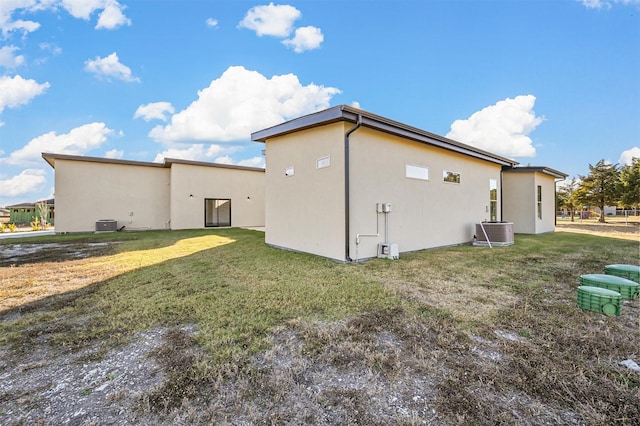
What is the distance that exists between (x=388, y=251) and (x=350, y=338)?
164 inches

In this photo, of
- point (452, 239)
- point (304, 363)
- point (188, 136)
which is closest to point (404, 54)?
point (452, 239)

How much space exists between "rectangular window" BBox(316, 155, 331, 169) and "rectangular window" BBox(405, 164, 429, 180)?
93.0 inches

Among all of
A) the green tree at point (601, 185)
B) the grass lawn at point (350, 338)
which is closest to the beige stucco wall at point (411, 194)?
the grass lawn at point (350, 338)

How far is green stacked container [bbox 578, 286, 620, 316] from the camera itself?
328 cm

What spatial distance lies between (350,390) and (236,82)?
14745 millimetres

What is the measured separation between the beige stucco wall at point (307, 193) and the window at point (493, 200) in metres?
7.69

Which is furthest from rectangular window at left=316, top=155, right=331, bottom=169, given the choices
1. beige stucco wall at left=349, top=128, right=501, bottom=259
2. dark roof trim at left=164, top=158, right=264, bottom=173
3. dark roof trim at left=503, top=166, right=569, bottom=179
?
dark roof trim at left=164, top=158, right=264, bottom=173

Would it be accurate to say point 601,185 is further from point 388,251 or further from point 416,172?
point 388,251

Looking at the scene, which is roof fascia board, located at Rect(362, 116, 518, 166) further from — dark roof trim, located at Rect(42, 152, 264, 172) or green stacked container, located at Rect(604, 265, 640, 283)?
dark roof trim, located at Rect(42, 152, 264, 172)

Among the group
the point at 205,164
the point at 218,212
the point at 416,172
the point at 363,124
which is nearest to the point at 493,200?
the point at 416,172

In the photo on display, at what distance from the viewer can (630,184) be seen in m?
19.4

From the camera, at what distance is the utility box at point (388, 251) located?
21.8 ft

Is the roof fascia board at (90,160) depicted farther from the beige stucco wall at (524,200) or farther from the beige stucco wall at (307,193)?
the beige stucco wall at (524,200)

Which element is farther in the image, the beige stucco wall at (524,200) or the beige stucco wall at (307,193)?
the beige stucco wall at (524,200)
